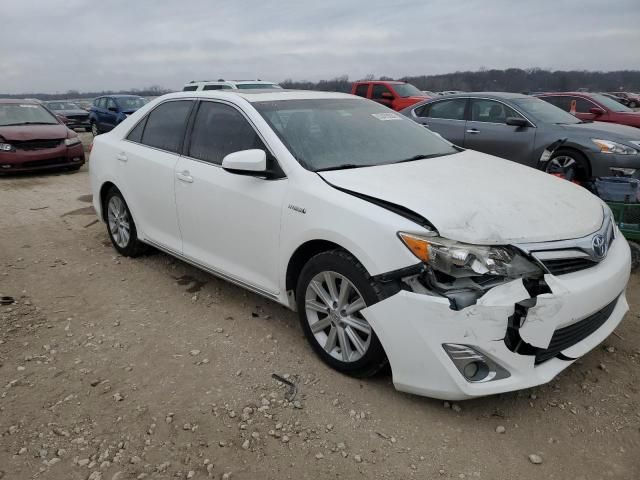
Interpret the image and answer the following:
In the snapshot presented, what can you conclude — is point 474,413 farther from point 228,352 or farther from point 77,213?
point 77,213

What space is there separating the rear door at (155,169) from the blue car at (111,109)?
13928 millimetres

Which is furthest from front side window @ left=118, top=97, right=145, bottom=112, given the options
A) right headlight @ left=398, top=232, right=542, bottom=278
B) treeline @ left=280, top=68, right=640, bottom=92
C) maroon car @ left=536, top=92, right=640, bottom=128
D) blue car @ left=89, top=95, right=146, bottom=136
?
treeline @ left=280, top=68, right=640, bottom=92

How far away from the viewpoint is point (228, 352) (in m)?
3.34

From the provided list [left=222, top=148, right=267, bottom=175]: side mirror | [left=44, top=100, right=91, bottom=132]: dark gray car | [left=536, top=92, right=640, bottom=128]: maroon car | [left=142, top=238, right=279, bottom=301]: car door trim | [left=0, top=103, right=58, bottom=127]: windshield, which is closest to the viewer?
[left=222, top=148, right=267, bottom=175]: side mirror

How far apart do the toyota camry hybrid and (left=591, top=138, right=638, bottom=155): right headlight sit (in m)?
3.81

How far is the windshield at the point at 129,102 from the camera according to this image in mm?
18016

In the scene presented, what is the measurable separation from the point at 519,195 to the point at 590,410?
122 centimetres

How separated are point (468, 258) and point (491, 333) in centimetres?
37

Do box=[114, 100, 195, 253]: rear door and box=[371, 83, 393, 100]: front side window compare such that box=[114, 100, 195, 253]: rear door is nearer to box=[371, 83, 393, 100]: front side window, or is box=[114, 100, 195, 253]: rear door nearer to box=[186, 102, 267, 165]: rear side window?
box=[186, 102, 267, 165]: rear side window

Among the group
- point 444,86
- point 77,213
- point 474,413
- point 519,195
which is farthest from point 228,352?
point 444,86

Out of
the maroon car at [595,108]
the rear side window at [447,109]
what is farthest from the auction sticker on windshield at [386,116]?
the maroon car at [595,108]

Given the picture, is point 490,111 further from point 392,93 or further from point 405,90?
point 405,90

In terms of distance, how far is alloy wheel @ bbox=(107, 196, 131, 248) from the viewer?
194 inches

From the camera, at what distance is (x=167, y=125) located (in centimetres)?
435
